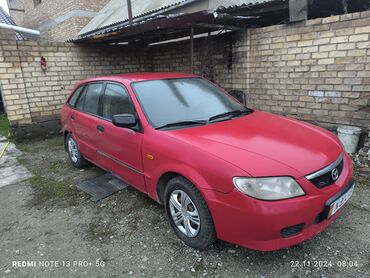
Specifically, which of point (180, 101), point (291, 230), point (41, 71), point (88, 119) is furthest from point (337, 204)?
point (41, 71)

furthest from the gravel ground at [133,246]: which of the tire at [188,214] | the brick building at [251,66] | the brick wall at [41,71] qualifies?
the brick wall at [41,71]

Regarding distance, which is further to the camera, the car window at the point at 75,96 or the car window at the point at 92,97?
the car window at the point at 75,96

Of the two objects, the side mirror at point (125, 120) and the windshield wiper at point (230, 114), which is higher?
the side mirror at point (125, 120)

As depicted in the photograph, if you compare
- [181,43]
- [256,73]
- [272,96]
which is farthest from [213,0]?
[272,96]

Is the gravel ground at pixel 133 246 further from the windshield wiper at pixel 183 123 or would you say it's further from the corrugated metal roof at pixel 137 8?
the corrugated metal roof at pixel 137 8

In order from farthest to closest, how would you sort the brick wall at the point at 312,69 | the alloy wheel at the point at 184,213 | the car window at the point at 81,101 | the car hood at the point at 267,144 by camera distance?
1. the brick wall at the point at 312,69
2. the car window at the point at 81,101
3. the alloy wheel at the point at 184,213
4. the car hood at the point at 267,144

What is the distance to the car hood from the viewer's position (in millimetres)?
2105

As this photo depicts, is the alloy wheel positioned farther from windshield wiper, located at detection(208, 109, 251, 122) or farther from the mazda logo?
the mazda logo

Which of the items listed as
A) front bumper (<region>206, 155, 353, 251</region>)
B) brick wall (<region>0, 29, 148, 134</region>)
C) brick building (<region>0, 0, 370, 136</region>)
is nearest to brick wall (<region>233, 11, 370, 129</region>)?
brick building (<region>0, 0, 370, 136</region>)

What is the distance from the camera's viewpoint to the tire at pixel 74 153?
180 inches

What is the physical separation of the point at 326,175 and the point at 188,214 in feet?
3.95

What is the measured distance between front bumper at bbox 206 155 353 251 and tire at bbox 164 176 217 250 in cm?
12

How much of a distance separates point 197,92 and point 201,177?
1.42 m

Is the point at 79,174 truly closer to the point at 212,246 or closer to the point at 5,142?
the point at 212,246
